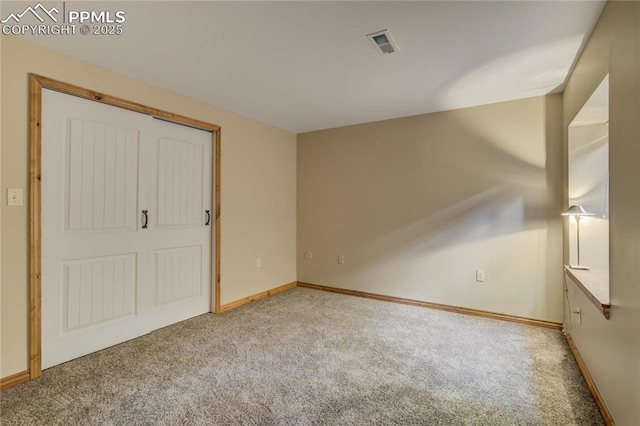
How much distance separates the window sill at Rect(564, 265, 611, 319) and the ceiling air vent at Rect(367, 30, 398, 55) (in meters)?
2.01

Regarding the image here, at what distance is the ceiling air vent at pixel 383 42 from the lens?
Answer: 192 cm

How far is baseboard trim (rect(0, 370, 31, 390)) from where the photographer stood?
187 cm

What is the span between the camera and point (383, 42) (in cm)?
202

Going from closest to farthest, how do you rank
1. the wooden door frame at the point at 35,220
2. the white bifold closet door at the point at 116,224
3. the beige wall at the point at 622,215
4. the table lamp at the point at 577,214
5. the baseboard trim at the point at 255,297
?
the beige wall at the point at 622,215
the wooden door frame at the point at 35,220
the white bifold closet door at the point at 116,224
the table lamp at the point at 577,214
the baseboard trim at the point at 255,297

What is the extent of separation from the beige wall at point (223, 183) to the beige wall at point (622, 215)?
320cm

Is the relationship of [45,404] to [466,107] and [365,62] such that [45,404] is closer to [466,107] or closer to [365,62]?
[365,62]

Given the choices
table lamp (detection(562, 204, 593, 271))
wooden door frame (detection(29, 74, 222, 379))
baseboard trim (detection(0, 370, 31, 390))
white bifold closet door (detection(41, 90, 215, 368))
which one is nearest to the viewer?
baseboard trim (detection(0, 370, 31, 390))

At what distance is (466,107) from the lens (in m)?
3.29

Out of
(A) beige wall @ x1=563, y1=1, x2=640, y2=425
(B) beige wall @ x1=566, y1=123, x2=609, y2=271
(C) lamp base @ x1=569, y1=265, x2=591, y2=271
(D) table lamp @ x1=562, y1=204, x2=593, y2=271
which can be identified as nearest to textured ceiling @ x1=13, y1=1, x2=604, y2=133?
(A) beige wall @ x1=563, y1=1, x2=640, y2=425

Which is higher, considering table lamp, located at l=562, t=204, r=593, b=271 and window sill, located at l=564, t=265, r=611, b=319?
table lamp, located at l=562, t=204, r=593, b=271

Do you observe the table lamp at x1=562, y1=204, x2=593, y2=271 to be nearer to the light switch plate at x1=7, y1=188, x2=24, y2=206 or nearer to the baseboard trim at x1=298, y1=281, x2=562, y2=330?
the baseboard trim at x1=298, y1=281, x2=562, y2=330

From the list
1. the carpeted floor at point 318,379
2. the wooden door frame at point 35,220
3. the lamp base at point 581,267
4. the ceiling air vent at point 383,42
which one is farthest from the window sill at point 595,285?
the wooden door frame at point 35,220

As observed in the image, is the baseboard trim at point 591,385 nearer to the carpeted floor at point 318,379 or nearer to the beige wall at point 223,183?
the carpeted floor at point 318,379

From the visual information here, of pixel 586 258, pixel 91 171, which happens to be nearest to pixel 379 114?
pixel 586 258
